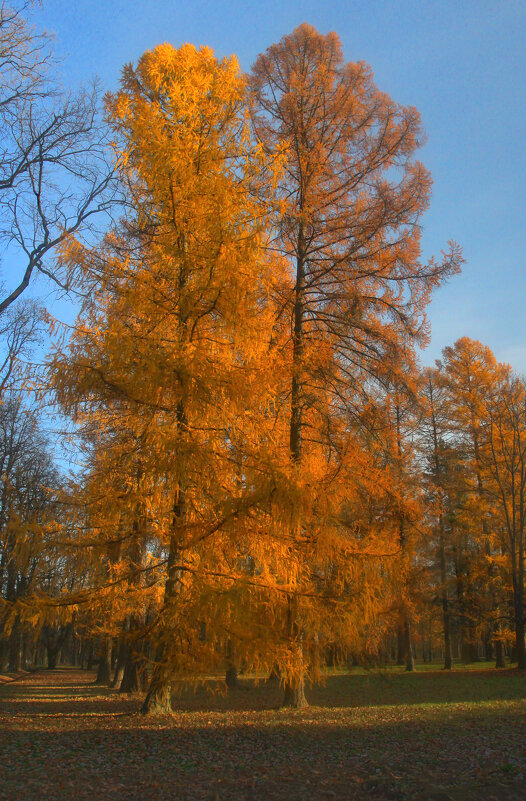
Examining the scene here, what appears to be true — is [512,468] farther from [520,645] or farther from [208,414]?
[208,414]

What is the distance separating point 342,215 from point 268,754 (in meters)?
9.37

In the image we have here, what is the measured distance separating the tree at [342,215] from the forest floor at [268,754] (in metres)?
4.81

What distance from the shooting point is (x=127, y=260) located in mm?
8016

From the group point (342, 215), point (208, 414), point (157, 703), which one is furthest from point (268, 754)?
point (342, 215)

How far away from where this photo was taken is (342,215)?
1115cm

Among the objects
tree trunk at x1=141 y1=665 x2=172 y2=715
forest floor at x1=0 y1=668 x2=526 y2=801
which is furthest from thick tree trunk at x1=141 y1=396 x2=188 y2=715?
forest floor at x1=0 y1=668 x2=526 y2=801

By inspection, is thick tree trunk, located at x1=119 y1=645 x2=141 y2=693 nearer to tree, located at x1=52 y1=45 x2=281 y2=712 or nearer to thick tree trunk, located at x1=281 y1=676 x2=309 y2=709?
thick tree trunk, located at x1=281 y1=676 x2=309 y2=709

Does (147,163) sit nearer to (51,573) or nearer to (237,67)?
(237,67)

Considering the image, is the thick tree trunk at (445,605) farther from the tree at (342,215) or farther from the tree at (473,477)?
the tree at (342,215)

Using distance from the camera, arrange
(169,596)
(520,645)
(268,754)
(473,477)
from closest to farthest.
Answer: (268,754)
(169,596)
(520,645)
(473,477)

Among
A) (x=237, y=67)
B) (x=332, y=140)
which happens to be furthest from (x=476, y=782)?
(x=332, y=140)

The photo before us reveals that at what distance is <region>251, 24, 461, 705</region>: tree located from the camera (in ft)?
35.6

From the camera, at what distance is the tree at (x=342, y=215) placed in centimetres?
1084

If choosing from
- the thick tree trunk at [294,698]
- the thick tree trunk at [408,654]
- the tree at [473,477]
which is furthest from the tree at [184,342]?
the thick tree trunk at [408,654]
